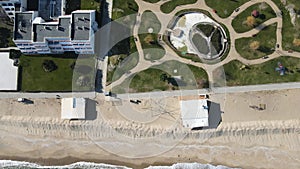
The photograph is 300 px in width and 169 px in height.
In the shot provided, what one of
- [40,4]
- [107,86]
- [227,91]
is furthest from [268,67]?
[40,4]

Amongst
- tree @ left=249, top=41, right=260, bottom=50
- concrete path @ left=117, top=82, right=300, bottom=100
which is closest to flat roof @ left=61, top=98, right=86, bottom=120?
concrete path @ left=117, top=82, right=300, bottom=100

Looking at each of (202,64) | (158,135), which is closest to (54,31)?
(158,135)

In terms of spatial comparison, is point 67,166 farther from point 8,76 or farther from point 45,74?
point 8,76

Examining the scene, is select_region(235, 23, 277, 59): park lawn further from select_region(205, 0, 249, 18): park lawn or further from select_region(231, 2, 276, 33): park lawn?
select_region(205, 0, 249, 18): park lawn

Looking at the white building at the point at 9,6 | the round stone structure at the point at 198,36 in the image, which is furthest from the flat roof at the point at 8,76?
the round stone structure at the point at 198,36

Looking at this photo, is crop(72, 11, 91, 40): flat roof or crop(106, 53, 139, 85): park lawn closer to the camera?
crop(72, 11, 91, 40): flat roof
